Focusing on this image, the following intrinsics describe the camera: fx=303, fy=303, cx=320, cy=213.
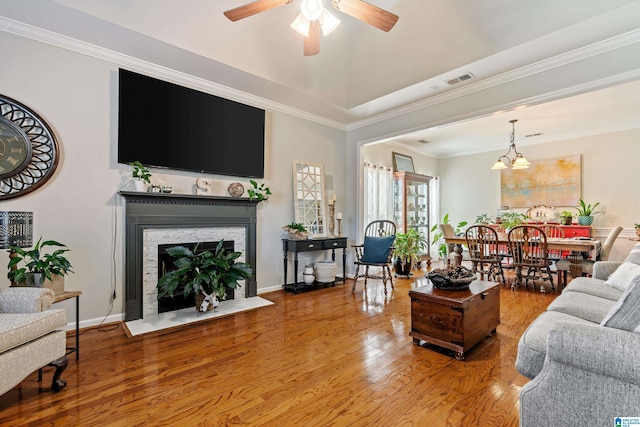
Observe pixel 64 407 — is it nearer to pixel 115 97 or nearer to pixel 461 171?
pixel 115 97

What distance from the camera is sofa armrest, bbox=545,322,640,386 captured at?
114 cm

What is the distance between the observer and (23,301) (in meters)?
1.95

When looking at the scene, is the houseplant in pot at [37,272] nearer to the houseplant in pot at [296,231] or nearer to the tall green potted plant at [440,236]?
the houseplant in pot at [296,231]

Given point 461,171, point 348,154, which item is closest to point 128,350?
point 348,154

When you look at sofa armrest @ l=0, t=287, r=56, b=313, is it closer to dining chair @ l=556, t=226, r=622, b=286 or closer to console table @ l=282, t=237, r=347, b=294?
console table @ l=282, t=237, r=347, b=294

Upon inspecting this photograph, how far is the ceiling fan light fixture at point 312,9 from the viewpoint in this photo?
2.16m

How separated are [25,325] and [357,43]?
13.8ft

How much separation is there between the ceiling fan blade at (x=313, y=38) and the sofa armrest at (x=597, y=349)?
8.19 ft

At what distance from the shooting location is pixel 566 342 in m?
1.24

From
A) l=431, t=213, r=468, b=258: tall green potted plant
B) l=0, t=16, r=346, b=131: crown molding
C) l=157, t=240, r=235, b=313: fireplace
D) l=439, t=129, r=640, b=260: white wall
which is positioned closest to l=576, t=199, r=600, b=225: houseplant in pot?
l=439, t=129, r=640, b=260: white wall

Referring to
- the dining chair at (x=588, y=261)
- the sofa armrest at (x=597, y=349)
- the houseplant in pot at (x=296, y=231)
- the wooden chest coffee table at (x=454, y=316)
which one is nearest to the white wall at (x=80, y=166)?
the houseplant in pot at (x=296, y=231)

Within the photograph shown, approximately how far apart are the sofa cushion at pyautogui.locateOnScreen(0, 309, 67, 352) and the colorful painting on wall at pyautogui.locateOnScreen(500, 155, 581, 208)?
8.08 meters

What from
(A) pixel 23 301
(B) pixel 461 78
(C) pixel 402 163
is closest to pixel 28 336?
(A) pixel 23 301

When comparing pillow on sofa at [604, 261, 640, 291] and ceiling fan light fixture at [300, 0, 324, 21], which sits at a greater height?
ceiling fan light fixture at [300, 0, 324, 21]
